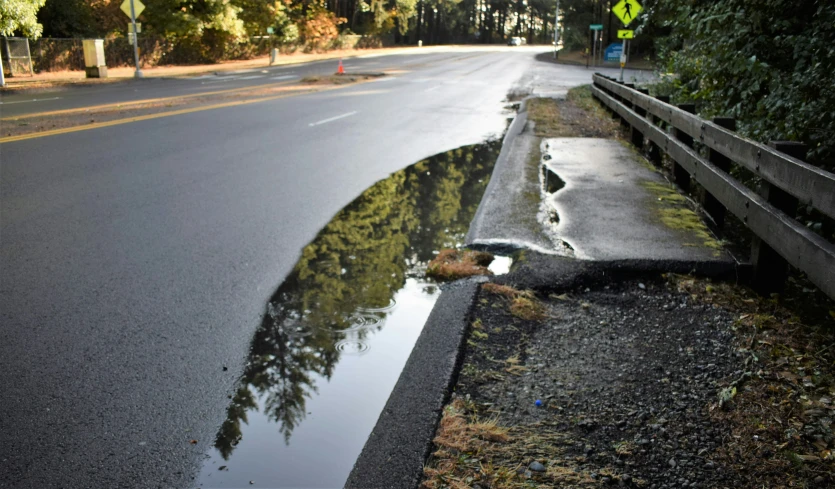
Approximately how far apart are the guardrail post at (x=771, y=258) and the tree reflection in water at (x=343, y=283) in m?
2.51

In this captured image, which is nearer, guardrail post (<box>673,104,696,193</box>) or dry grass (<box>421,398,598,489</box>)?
dry grass (<box>421,398,598,489</box>)

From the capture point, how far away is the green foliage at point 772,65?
626 centimetres

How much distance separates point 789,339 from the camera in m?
4.30

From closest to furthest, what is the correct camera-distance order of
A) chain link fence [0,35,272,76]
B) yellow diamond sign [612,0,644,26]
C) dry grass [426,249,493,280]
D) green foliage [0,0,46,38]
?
dry grass [426,249,493,280] → green foliage [0,0,46,38] → yellow diamond sign [612,0,644,26] → chain link fence [0,35,272,76]

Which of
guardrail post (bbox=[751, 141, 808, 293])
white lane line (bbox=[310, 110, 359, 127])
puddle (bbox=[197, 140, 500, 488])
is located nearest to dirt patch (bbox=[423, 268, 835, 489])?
guardrail post (bbox=[751, 141, 808, 293])

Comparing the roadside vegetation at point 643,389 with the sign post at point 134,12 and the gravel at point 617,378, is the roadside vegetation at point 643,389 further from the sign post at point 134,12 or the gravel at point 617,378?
the sign post at point 134,12

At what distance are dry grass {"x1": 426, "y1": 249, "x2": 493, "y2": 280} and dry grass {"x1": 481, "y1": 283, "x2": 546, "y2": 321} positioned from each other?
0.56 m

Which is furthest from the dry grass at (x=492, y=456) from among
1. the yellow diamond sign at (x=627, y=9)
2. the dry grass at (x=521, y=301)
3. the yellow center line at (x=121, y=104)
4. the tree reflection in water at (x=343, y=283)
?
the yellow diamond sign at (x=627, y=9)

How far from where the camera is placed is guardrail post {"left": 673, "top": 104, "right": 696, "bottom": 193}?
812 centimetres

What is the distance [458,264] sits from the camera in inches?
229

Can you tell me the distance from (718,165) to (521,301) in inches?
115

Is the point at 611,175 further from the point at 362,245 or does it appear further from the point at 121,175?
the point at 121,175

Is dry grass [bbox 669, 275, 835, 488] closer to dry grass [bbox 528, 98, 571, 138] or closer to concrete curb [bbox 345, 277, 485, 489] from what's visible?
concrete curb [bbox 345, 277, 485, 489]

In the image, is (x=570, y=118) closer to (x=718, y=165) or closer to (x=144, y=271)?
(x=718, y=165)
